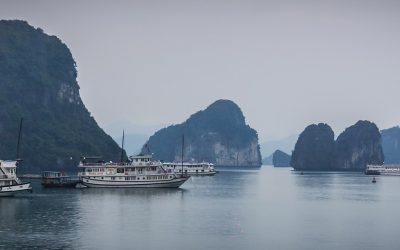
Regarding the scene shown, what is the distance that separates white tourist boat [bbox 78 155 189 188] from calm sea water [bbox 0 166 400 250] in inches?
609

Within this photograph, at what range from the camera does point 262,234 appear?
207 feet

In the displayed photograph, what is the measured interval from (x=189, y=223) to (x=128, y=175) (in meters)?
54.9

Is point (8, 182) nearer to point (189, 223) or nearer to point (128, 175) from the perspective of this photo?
point (128, 175)

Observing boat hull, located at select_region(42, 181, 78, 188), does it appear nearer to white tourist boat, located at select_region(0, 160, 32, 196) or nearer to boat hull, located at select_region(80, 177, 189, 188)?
boat hull, located at select_region(80, 177, 189, 188)

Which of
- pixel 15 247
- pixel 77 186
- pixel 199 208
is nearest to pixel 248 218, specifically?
pixel 199 208

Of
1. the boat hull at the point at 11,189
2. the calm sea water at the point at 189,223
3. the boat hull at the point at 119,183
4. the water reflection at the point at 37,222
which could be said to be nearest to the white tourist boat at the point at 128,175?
the boat hull at the point at 119,183

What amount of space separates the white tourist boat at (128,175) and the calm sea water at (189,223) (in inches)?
609

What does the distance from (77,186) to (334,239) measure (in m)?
77.5

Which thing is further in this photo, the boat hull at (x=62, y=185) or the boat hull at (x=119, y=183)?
the boat hull at (x=62, y=185)

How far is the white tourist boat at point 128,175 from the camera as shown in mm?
122688

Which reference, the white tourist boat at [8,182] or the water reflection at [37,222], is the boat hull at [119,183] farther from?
the white tourist boat at [8,182]

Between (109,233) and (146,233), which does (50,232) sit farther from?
(146,233)

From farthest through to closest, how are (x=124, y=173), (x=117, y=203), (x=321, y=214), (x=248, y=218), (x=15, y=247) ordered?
(x=124, y=173)
(x=117, y=203)
(x=321, y=214)
(x=248, y=218)
(x=15, y=247)

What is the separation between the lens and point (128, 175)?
123250 mm
